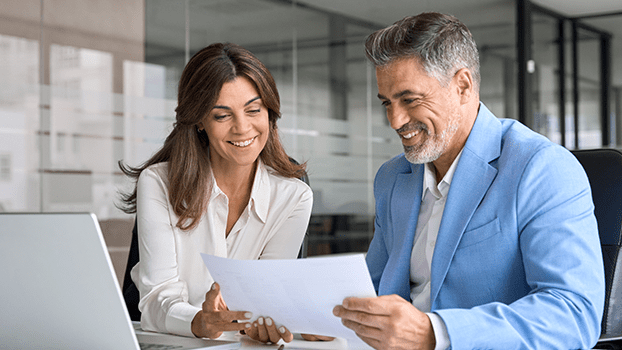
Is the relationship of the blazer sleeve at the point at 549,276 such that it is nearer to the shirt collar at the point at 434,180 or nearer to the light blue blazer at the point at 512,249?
the light blue blazer at the point at 512,249

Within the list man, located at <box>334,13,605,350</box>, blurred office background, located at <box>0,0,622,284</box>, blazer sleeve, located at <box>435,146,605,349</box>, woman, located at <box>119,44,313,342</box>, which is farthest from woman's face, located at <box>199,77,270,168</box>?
blurred office background, located at <box>0,0,622,284</box>

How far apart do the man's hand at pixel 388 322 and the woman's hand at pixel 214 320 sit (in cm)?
26

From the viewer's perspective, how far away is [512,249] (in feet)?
3.97

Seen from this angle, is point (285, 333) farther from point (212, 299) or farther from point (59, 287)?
point (59, 287)

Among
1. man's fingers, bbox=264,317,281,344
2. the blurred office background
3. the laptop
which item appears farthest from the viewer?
the blurred office background

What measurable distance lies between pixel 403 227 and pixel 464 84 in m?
0.35

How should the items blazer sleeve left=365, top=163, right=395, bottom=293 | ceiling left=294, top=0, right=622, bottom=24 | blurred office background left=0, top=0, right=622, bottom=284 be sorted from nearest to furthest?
blazer sleeve left=365, top=163, right=395, bottom=293 → blurred office background left=0, top=0, right=622, bottom=284 → ceiling left=294, top=0, right=622, bottom=24

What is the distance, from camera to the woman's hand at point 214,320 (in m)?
1.25

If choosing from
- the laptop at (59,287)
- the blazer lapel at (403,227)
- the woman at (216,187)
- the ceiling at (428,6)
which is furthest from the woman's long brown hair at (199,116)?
the ceiling at (428,6)

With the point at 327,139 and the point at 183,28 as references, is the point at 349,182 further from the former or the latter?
the point at 183,28

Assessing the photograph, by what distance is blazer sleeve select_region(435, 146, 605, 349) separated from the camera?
3.48 ft

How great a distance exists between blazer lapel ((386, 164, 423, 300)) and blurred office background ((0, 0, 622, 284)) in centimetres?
244

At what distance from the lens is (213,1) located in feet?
15.0

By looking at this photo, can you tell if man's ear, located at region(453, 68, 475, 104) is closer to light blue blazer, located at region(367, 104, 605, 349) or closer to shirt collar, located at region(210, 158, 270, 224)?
light blue blazer, located at region(367, 104, 605, 349)
